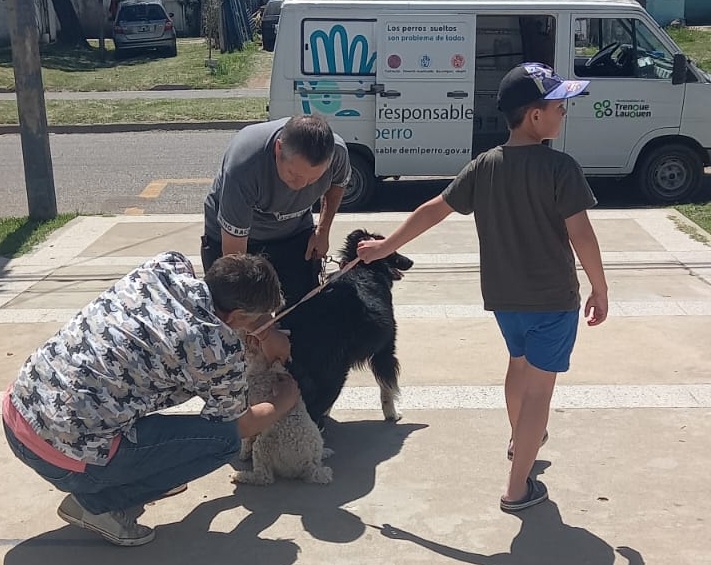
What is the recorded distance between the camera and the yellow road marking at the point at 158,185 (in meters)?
10.7

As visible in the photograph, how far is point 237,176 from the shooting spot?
3.91m

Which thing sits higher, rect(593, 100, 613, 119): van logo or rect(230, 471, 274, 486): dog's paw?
rect(593, 100, 613, 119): van logo

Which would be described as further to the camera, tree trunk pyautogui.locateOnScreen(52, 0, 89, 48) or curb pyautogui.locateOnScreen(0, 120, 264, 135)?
tree trunk pyautogui.locateOnScreen(52, 0, 89, 48)

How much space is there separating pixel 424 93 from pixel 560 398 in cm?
509

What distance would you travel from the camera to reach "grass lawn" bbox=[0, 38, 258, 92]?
69.4 feet

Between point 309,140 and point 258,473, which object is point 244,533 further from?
point 309,140

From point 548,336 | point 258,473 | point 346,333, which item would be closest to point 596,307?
point 548,336

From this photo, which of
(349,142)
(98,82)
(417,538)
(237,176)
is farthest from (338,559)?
(98,82)

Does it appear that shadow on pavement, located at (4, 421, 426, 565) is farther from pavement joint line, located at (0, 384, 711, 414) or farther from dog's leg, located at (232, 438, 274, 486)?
pavement joint line, located at (0, 384, 711, 414)

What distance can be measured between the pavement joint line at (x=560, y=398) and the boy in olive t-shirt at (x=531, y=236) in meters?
A: 1.01

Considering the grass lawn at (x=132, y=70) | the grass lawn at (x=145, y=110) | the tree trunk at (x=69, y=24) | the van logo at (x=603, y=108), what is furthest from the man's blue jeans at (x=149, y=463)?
the tree trunk at (x=69, y=24)

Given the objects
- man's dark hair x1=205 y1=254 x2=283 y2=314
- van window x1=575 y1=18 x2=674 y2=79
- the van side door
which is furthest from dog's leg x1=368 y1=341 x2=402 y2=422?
van window x1=575 y1=18 x2=674 y2=79

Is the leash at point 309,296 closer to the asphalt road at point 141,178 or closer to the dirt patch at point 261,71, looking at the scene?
the asphalt road at point 141,178

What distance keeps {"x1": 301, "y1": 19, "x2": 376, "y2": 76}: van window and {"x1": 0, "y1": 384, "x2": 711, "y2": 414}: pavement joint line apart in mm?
4951
